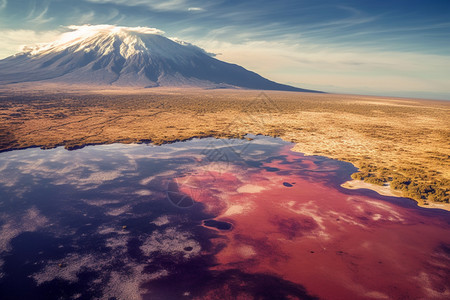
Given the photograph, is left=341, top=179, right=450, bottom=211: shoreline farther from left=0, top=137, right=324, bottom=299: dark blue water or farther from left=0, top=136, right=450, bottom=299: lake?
left=0, top=137, right=324, bottom=299: dark blue water

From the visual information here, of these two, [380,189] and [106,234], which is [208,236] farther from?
[380,189]

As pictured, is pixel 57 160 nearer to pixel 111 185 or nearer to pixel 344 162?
pixel 111 185

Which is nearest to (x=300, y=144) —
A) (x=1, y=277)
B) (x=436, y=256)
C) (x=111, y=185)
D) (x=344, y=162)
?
(x=344, y=162)

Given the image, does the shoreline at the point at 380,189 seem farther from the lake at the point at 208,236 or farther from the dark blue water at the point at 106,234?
the dark blue water at the point at 106,234

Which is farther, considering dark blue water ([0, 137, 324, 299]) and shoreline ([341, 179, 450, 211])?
shoreline ([341, 179, 450, 211])

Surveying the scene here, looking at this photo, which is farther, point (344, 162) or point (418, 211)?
point (344, 162)

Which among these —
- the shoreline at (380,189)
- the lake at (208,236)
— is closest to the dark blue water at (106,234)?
the lake at (208,236)

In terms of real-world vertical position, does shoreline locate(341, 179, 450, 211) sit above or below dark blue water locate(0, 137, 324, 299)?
above

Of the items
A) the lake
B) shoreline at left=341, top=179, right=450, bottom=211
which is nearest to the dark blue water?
the lake

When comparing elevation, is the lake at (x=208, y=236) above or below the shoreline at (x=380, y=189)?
below

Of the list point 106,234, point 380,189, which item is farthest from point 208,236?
point 380,189

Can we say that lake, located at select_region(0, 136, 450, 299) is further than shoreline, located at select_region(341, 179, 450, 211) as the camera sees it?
No
